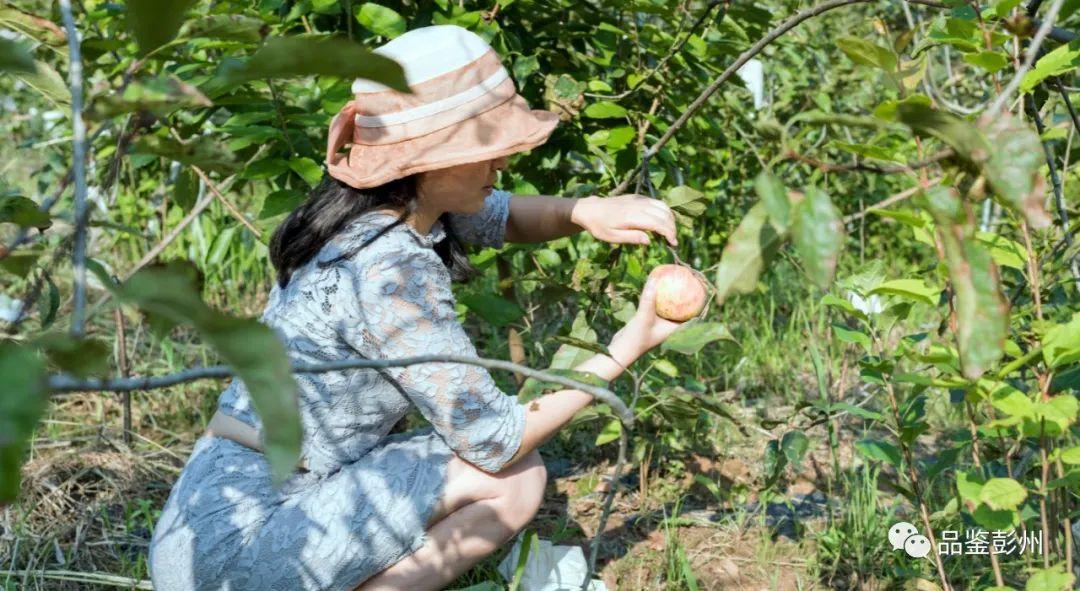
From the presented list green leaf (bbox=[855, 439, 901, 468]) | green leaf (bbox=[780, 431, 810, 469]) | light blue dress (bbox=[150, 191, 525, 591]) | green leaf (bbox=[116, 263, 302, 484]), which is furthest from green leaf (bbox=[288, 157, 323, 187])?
green leaf (bbox=[116, 263, 302, 484])

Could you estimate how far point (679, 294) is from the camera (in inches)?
69.8

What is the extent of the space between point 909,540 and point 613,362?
64 centimetres

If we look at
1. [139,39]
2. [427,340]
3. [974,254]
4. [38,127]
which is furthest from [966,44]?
[38,127]

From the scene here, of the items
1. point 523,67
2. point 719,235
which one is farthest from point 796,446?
point 719,235

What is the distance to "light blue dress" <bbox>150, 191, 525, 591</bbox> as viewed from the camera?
184cm

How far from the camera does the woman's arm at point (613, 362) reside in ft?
5.95

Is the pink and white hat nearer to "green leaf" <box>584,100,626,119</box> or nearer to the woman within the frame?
the woman

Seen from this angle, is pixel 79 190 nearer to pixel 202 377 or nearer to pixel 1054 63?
pixel 202 377

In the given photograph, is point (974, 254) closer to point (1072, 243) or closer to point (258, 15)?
point (1072, 243)

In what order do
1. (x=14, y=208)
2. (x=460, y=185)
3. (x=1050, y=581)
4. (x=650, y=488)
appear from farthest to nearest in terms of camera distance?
(x=650, y=488) < (x=460, y=185) < (x=1050, y=581) < (x=14, y=208)

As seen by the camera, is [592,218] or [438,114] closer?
[438,114]

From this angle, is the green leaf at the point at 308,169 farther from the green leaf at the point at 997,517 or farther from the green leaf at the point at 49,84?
the green leaf at the point at 997,517

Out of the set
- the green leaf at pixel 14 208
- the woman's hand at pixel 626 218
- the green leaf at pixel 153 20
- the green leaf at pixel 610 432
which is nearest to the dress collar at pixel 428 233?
the woman's hand at pixel 626 218

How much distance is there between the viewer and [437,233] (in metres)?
2.04
